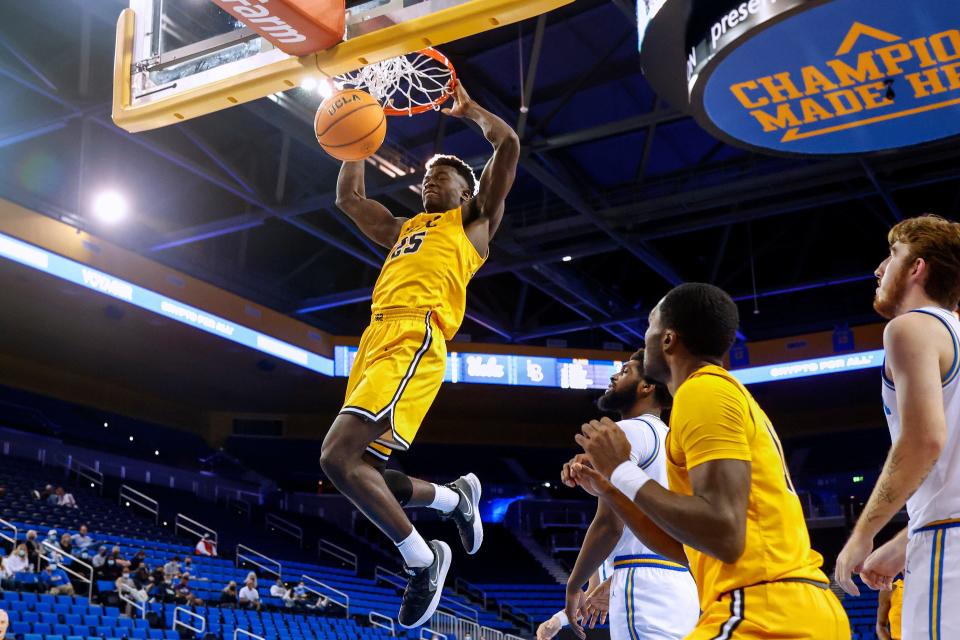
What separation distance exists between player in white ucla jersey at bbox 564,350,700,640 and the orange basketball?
1716mm

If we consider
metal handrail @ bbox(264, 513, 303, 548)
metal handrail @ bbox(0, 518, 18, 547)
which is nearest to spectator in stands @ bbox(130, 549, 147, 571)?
metal handrail @ bbox(0, 518, 18, 547)

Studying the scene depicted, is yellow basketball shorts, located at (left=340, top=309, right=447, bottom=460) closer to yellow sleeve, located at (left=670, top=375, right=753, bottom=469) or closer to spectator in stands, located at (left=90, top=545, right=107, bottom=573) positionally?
yellow sleeve, located at (left=670, top=375, right=753, bottom=469)

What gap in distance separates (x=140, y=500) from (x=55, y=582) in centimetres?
952

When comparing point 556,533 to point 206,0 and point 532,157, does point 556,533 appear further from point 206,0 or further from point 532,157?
point 206,0

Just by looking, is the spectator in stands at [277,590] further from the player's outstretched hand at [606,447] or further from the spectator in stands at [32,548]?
the player's outstretched hand at [606,447]

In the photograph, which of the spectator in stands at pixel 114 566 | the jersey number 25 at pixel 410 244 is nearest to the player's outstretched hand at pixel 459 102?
the jersey number 25 at pixel 410 244

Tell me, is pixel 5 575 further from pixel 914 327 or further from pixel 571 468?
pixel 914 327

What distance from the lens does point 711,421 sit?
258cm

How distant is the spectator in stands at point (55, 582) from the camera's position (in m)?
12.4

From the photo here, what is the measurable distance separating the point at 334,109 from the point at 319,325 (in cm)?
1815

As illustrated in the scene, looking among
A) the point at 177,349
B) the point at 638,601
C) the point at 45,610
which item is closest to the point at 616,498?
the point at 638,601

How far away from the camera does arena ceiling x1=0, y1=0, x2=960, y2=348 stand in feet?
45.6

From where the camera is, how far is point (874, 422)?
26.4m

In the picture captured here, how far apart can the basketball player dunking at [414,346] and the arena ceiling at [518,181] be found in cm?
718
